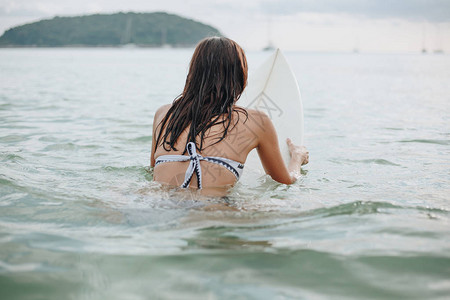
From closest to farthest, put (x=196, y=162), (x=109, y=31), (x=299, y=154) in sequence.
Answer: (x=196, y=162)
(x=299, y=154)
(x=109, y=31)

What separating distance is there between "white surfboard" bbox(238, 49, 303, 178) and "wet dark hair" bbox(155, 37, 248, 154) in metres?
1.76

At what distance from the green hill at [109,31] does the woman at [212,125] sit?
249 feet

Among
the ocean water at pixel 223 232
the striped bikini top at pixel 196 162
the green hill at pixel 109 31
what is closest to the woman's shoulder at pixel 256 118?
the striped bikini top at pixel 196 162

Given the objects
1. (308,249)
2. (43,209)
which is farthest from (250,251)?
(43,209)

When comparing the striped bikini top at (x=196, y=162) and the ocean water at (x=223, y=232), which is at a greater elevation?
the striped bikini top at (x=196, y=162)

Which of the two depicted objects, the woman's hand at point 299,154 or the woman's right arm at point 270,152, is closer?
the woman's right arm at point 270,152

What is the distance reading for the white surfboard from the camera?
4.77m

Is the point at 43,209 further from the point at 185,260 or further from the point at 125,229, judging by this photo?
the point at 185,260

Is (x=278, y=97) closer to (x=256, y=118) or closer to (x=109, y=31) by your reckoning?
(x=256, y=118)

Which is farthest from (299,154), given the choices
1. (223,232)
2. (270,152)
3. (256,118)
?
(223,232)

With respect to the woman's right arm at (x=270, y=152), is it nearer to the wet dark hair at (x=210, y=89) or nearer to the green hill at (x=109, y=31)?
the wet dark hair at (x=210, y=89)

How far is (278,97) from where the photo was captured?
502 centimetres

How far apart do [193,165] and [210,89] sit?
0.48 metres

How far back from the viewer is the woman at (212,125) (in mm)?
2896
